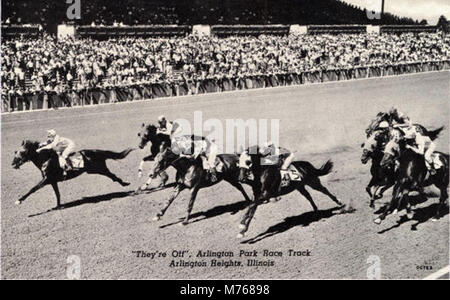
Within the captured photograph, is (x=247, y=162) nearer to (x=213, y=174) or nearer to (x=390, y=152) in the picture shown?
(x=213, y=174)

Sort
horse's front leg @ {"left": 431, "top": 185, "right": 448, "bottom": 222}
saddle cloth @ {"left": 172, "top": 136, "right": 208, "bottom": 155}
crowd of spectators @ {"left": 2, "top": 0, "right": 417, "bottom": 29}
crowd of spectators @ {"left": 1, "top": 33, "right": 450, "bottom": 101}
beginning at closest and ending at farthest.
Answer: saddle cloth @ {"left": 172, "top": 136, "right": 208, "bottom": 155}, horse's front leg @ {"left": 431, "top": 185, "right": 448, "bottom": 222}, crowd of spectators @ {"left": 1, "top": 33, "right": 450, "bottom": 101}, crowd of spectators @ {"left": 2, "top": 0, "right": 417, "bottom": 29}

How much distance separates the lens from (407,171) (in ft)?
31.4

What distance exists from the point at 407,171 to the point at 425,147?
2.13ft

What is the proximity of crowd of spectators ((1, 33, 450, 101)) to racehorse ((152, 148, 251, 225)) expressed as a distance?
37.8 feet

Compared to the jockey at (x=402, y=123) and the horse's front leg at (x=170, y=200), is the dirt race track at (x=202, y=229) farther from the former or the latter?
the jockey at (x=402, y=123)

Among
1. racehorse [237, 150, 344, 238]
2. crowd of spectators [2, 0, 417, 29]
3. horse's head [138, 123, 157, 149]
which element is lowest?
racehorse [237, 150, 344, 238]

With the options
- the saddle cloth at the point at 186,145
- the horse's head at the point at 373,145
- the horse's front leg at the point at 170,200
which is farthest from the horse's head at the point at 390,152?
the horse's front leg at the point at 170,200

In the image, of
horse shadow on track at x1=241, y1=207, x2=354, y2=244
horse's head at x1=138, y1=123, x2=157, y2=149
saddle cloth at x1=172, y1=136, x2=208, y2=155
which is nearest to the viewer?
horse shadow on track at x1=241, y1=207, x2=354, y2=244

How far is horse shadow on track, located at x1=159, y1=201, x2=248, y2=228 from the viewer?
10094mm

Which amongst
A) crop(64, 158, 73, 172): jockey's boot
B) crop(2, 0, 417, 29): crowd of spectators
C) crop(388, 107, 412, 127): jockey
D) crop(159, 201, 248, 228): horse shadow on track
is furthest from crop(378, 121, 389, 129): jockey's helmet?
crop(2, 0, 417, 29): crowd of spectators

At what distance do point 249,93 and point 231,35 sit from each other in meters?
9.77

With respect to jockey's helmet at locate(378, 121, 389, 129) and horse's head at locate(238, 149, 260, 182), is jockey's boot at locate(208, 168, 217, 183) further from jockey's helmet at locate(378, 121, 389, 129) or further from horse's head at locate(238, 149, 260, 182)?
jockey's helmet at locate(378, 121, 389, 129)

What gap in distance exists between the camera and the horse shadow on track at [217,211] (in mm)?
10094

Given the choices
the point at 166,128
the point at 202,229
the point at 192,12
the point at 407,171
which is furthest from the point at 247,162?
the point at 192,12
